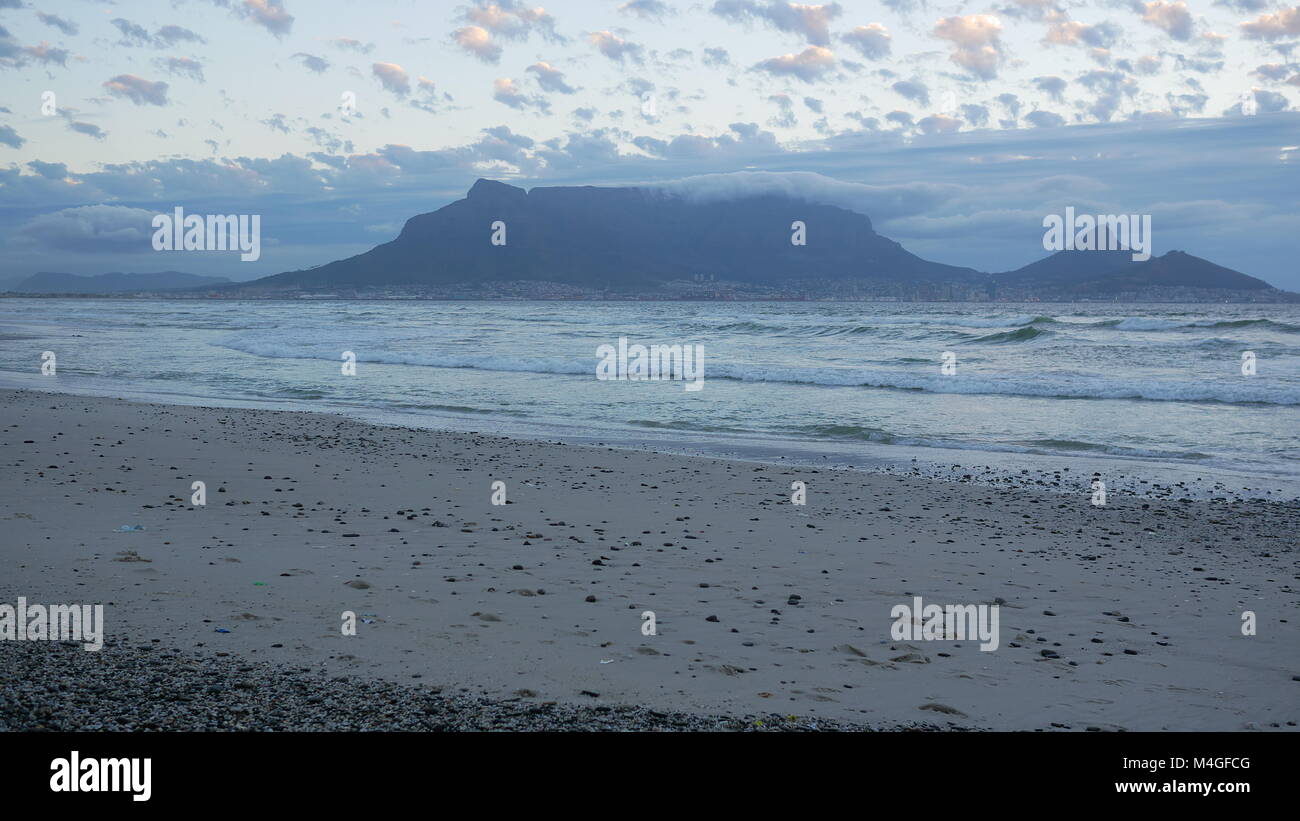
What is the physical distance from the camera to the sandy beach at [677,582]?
17.3 ft

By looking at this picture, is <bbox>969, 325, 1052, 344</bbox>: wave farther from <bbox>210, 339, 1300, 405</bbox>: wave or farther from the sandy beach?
the sandy beach

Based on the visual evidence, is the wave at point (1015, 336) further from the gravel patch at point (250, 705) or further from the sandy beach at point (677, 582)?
the gravel patch at point (250, 705)

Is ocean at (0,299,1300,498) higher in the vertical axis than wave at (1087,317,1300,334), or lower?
lower

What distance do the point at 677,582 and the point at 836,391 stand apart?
62.5 ft

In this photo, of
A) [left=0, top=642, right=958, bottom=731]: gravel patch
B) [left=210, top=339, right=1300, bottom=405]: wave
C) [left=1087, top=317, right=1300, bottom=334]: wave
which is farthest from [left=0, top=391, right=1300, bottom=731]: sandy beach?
[left=1087, top=317, right=1300, bottom=334]: wave

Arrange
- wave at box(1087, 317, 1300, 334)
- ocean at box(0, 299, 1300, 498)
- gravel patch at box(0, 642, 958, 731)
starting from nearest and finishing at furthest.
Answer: gravel patch at box(0, 642, 958, 731)
ocean at box(0, 299, 1300, 498)
wave at box(1087, 317, 1300, 334)

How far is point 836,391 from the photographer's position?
1014 inches

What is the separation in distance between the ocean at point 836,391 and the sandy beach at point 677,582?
3.53m

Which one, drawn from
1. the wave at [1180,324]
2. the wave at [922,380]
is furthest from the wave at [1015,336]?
the wave at [922,380]

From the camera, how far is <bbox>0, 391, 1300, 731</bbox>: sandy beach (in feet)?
17.3

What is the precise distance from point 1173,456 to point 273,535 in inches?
550

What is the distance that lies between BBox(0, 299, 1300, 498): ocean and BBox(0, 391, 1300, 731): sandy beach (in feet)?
11.6

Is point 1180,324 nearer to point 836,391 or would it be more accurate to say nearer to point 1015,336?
point 1015,336

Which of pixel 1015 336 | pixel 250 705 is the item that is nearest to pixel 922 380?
pixel 1015 336
